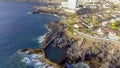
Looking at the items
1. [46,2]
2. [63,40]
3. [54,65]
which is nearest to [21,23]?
[63,40]

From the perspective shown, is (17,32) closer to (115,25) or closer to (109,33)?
(109,33)

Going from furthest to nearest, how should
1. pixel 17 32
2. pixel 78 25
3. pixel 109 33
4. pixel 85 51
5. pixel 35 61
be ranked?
pixel 17 32 → pixel 78 25 → pixel 109 33 → pixel 85 51 → pixel 35 61

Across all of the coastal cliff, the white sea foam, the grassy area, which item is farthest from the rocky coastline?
the grassy area

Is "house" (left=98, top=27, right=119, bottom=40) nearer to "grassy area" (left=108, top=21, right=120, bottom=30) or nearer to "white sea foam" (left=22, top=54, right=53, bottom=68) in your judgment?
"grassy area" (left=108, top=21, right=120, bottom=30)

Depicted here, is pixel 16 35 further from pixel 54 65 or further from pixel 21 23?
pixel 54 65

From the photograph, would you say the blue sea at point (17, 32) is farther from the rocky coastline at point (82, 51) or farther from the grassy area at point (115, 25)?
the grassy area at point (115, 25)

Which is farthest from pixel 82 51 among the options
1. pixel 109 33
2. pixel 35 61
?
pixel 109 33

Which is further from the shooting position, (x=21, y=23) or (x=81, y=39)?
(x=21, y=23)
